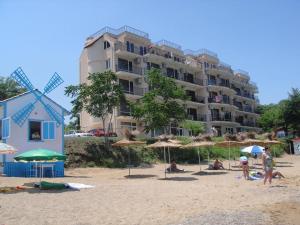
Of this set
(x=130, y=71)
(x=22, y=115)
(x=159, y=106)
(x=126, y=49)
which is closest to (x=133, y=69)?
(x=130, y=71)

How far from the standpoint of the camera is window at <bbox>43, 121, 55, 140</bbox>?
27172 mm

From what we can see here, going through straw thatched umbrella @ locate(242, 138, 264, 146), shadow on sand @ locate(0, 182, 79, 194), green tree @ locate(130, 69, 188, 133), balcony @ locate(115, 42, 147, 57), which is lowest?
shadow on sand @ locate(0, 182, 79, 194)

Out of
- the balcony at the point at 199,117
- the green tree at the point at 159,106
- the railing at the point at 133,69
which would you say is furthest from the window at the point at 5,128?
the balcony at the point at 199,117

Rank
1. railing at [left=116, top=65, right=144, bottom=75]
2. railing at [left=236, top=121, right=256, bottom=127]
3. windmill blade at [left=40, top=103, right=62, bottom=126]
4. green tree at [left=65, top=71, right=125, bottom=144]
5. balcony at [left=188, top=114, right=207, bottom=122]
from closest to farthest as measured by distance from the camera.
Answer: windmill blade at [left=40, top=103, right=62, bottom=126] → green tree at [left=65, top=71, right=125, bottom=144] → railing at [left=116, top=65, right=144, bottom=75] → balcony at [left=188, top=114, right=207, bottom=122] → railing at [left=236, top=121, right=256, bottom=127]

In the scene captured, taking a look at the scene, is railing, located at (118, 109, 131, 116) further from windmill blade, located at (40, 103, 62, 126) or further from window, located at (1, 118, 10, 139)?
window, located at (1, 118, 10, 139)

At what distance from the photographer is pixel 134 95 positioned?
2037 inches

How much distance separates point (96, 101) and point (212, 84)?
3823 centimetres

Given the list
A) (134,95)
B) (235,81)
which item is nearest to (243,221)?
(134,95)

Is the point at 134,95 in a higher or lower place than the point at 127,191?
higher

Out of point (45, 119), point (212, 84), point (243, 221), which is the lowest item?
point (243, 221)

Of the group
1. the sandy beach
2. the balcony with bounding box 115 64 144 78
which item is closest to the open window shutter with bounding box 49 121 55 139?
the sandy beach

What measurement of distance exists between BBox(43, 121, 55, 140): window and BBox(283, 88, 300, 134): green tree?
43.6 meters

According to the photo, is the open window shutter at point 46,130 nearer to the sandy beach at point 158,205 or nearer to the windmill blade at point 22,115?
the windmill blade at point 22,115

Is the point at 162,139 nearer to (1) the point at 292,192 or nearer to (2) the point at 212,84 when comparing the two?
(1) the point at 292,192
